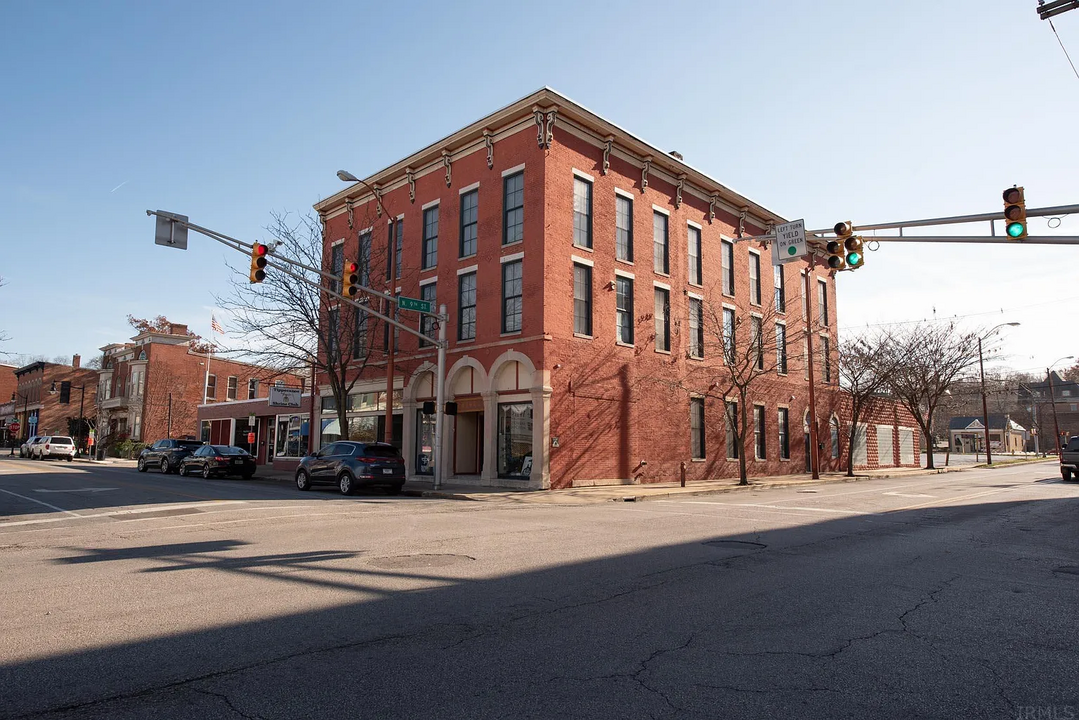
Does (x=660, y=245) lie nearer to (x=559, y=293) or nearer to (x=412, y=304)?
(x=559, y=293)

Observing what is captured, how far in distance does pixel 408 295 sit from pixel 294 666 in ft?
83.1

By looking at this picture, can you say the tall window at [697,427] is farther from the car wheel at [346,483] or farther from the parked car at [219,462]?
the parked car at [219,462]

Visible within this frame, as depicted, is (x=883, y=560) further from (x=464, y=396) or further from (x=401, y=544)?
(x=464, y=396)

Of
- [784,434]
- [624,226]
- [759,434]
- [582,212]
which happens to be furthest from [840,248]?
[784,434]

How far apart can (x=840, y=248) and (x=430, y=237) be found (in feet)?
59.7

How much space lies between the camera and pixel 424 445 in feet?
92.0

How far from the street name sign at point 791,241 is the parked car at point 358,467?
1336 cm

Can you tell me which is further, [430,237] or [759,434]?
[759,434]

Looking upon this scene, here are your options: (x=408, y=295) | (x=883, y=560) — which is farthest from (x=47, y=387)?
(x=883, y=560)

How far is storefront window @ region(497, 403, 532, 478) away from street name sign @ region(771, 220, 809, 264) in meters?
10.8

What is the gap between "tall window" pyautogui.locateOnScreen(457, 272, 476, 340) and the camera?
26.8m

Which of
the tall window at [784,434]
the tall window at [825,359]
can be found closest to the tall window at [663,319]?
the tall window at [784,434]

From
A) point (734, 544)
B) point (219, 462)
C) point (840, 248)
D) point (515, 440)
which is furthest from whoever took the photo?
point (219, 462)

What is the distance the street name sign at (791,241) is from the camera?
15523mm
